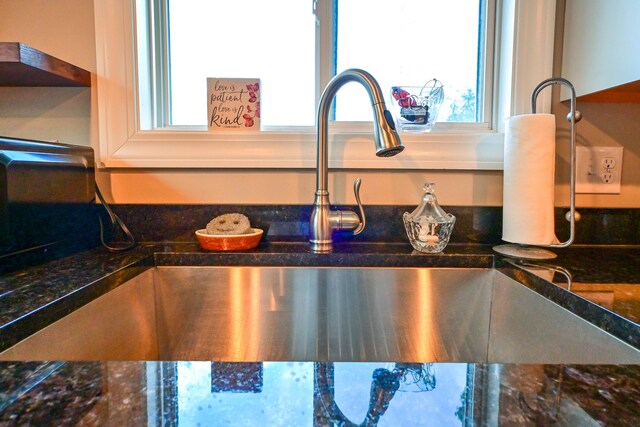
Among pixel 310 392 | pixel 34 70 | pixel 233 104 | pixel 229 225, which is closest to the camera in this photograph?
pixel 310 392

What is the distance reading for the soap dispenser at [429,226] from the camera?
84 cm

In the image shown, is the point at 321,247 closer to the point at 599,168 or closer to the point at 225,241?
the point at 225,241

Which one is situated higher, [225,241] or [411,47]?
[411,47]

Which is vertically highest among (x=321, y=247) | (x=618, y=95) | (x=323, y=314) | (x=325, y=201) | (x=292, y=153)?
(x=618, y=95)

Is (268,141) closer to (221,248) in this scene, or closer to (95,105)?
(221,248)

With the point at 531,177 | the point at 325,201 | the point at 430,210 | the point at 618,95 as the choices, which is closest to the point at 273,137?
the point at 325,201

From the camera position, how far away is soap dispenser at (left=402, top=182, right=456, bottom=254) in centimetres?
84

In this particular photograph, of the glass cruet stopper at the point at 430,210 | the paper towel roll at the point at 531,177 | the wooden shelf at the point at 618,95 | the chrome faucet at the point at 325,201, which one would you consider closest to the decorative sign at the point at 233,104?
the chrome faucet at the point at 325,201

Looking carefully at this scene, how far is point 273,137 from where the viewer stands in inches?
38.3

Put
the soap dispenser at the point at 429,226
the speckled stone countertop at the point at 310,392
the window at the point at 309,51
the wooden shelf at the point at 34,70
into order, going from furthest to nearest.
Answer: the window at the point at 309,51, the soap dispenser at the point at 429,226, the wooden shelf at the point at 34,70, the speckled stone countertop at the point at 310,392

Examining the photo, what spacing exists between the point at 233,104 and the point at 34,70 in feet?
1.35

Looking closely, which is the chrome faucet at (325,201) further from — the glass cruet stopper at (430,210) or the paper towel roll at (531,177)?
the paper towel roll at (531,177)

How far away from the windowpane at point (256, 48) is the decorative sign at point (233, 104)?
0.09m

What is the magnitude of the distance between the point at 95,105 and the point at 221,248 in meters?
0.48
